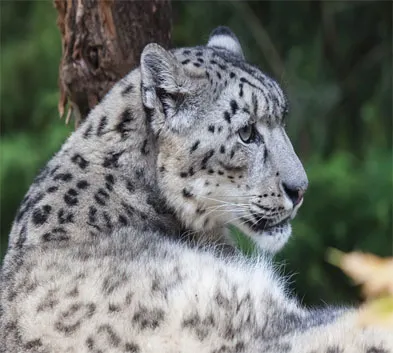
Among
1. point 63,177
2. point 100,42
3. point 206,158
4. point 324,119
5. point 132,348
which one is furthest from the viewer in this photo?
point 324,119

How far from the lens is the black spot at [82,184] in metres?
4.02

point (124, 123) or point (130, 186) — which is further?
point (124, 123)

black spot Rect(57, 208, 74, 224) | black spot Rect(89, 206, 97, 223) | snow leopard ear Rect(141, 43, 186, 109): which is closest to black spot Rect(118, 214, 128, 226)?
black spot Rect(89, 206, 97, 223)

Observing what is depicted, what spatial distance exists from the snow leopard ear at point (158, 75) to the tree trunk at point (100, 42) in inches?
34.9

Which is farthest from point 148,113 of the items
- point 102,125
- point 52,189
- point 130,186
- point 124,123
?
point 52,189

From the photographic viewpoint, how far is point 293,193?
14.1 ft

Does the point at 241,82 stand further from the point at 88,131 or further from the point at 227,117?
the point at 88,131

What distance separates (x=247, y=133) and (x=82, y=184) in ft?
2.67

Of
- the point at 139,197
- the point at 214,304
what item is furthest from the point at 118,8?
the point at 214,304

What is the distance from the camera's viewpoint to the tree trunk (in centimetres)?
499

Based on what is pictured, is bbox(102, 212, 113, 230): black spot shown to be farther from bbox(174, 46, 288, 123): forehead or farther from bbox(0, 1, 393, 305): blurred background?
bbox(0, 1, 393, 305): blurred background

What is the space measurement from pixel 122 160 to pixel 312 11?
195 inches

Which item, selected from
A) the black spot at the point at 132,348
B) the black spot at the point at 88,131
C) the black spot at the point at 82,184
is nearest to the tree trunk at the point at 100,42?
the black spot at the point at 88,131

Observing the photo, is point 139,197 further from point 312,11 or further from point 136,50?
point 312,11
